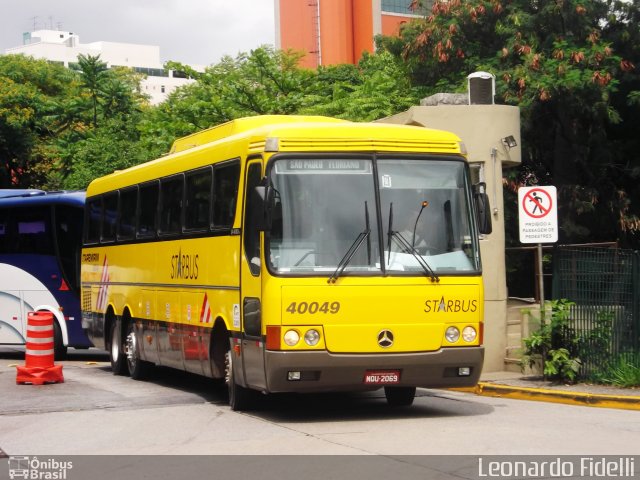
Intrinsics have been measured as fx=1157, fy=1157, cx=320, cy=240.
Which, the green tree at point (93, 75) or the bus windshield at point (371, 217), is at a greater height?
the green tree at point (93, 75)

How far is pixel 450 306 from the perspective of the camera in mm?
12859

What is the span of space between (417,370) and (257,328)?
5.96 feet

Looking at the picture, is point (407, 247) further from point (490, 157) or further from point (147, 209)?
point (147, 209)

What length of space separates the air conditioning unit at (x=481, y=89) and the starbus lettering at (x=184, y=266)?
5921 millimetres

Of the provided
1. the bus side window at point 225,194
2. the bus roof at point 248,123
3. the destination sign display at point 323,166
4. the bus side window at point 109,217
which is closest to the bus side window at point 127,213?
the bus side window at point 109,217

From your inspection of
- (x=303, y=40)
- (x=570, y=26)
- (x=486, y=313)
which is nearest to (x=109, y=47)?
(x=303, y=40)

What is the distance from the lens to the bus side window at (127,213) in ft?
61.4

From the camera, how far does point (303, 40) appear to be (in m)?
94.6

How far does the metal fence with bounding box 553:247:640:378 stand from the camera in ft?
51.5

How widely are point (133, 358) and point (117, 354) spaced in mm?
832

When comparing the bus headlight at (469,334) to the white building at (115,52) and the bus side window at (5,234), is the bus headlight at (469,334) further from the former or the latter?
the white building at (115,52)

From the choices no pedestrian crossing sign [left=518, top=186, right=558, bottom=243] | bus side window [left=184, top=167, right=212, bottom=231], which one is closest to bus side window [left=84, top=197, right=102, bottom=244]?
bus side window [left=184, top=167, right=212, bottom=231]
